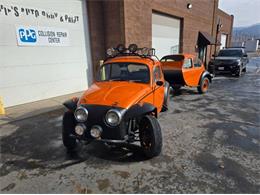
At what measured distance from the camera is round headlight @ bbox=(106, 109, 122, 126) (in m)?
2.99

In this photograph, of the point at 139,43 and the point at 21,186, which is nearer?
the point at 21,186

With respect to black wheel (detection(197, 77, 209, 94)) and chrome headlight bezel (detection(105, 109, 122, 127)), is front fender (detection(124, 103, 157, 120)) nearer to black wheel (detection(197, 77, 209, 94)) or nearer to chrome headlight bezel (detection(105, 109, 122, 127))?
chrome headlight bezel (detection(105, 109, 122, 127))

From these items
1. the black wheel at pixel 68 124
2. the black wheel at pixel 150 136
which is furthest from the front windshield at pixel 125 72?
the black wheel at pixel 68 124

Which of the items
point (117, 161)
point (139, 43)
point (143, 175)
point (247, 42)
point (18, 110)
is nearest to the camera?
point (143, 175)

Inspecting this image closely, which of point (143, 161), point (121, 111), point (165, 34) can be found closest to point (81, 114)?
point (121, 111)

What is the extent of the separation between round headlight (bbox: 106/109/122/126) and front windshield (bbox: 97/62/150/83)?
1.27m

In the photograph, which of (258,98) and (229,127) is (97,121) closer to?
(229,127)

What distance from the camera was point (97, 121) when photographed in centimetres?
309

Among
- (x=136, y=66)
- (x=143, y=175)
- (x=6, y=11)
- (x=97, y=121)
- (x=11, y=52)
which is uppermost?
(x=6, y=11)

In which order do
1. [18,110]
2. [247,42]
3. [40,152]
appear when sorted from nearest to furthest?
1. [40,152]
2. [18,110]
3. [247,42]

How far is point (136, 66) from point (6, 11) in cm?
529

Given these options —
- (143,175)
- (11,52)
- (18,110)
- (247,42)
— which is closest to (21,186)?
(143,175)

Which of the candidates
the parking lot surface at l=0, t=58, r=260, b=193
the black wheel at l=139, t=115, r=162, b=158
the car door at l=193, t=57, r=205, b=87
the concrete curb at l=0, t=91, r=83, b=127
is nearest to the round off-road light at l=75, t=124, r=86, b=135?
the parking lot surface at l=0, t=58, r=260, b=193

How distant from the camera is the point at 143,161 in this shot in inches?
131
